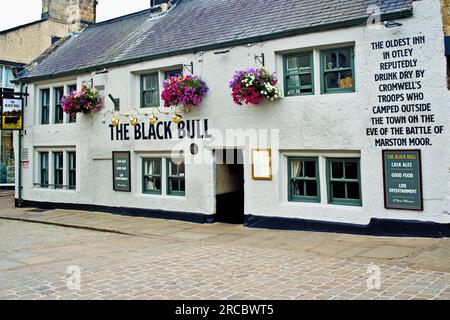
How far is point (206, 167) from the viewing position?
1273 cm

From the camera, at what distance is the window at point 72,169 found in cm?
1670

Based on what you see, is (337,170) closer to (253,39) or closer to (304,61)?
(304,61)

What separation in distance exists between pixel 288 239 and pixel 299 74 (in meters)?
4.27

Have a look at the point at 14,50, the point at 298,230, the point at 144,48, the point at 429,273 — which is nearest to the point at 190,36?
the point at 144,48

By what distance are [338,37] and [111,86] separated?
8.09 metres

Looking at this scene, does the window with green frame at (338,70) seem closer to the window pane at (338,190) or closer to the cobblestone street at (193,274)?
the window pane at (338,190)

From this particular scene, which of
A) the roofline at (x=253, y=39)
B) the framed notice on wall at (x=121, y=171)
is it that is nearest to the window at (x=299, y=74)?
the roofline at (x=253, y=39)

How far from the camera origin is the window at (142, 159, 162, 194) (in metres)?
14.3

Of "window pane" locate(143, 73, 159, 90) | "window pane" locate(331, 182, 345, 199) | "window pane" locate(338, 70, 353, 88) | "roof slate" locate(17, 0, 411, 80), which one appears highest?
"roof slate" locate(17, 0, 411, 80)

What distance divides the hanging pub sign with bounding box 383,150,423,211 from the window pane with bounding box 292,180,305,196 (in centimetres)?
219

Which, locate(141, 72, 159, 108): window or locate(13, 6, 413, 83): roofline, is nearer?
locate(13, 6, 413, 83): roofline

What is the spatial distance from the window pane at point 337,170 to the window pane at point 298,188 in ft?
2.82

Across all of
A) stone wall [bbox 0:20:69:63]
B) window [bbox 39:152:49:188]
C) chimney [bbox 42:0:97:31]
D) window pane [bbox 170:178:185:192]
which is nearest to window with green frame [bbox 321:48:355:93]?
window pane [bbox 170:178:185:192]

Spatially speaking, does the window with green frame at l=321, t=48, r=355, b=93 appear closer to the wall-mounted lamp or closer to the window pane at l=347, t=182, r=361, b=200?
the wall-mounted lamp
